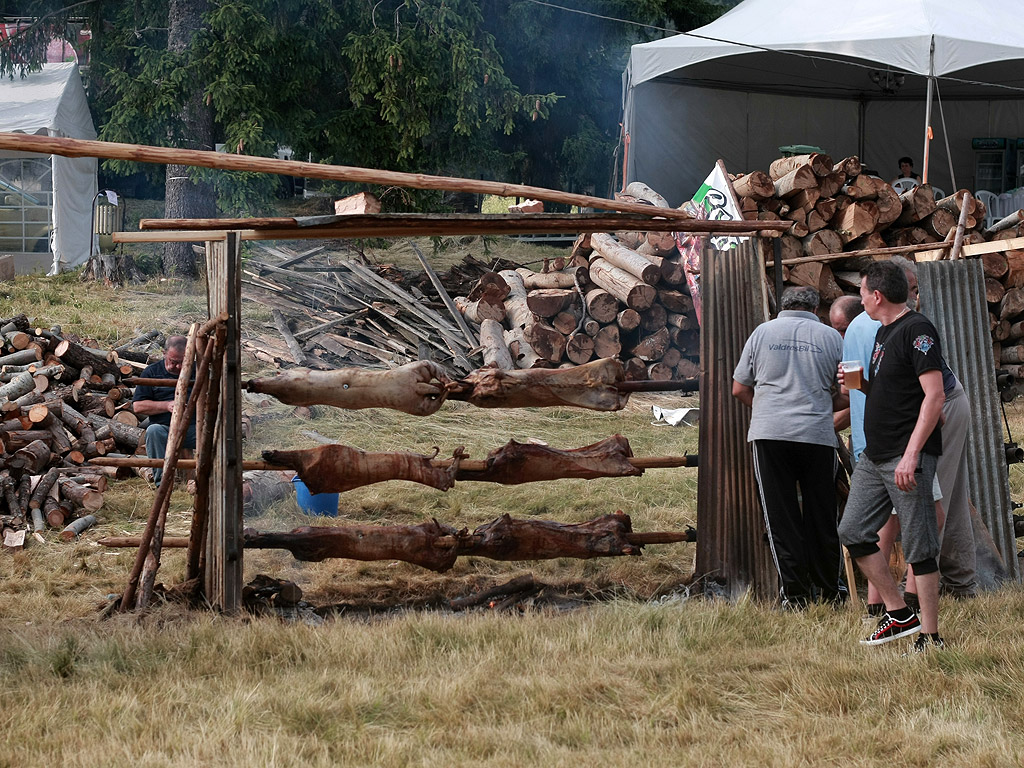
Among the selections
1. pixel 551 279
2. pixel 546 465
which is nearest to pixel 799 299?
pixel 546 465

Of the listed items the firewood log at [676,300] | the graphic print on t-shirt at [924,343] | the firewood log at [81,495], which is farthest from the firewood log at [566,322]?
the graphic print on t-shirt at [924,343]

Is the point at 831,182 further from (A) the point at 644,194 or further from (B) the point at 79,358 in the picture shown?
(B) the point at 79,358

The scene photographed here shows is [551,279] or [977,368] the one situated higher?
[551,279]

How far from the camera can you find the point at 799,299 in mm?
5246

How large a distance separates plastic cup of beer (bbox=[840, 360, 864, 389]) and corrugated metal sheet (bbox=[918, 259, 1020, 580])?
1279mm

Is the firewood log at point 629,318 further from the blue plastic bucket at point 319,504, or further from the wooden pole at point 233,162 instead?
the wooden pole at point 233,162

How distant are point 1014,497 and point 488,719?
536cm

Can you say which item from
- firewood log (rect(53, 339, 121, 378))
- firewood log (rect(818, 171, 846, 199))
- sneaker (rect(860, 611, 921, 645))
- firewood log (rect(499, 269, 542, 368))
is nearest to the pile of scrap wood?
firewood log (rect(499, 269, 542, 368))

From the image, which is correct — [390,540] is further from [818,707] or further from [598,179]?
[598,179]

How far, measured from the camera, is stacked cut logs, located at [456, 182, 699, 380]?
11.6m

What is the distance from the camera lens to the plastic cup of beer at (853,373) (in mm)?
4668

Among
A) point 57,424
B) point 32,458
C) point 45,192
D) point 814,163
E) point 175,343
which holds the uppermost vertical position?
point 45,192

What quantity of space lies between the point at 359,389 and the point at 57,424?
4134 millimetres

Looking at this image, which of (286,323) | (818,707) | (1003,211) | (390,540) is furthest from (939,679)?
(1003,211)
